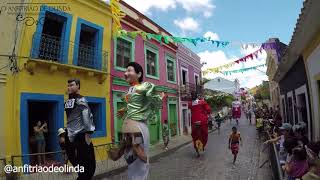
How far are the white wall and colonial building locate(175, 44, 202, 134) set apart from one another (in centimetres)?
1632

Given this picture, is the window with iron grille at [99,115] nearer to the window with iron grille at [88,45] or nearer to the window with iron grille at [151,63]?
the window with iron grille at [88,45]

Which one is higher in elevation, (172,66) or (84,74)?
(172,66)

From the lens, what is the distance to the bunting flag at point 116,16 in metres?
15.5

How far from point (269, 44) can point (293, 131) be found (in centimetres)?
688

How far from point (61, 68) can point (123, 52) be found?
509 cm

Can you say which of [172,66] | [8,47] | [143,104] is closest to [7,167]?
[8,47]

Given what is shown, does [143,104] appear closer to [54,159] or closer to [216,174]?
[216,174]

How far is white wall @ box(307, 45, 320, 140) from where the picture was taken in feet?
29.4

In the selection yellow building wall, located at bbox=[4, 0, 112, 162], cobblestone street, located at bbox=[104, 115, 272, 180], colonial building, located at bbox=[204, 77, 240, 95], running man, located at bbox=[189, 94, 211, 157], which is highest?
colonial building, located at bbox=[204, 77, 240, 95]

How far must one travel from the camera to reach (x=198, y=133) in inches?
595

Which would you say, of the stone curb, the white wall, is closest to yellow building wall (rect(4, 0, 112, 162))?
the stone curb

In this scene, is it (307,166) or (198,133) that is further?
(198,133)

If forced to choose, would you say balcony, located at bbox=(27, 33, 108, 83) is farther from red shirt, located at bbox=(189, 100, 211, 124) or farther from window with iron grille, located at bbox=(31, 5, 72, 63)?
red shirt, located at bbox=(189, 100, 211, 124)

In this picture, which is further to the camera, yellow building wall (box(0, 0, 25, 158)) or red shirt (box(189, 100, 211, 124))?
red shirt (box(189, 100, 211, 124))
